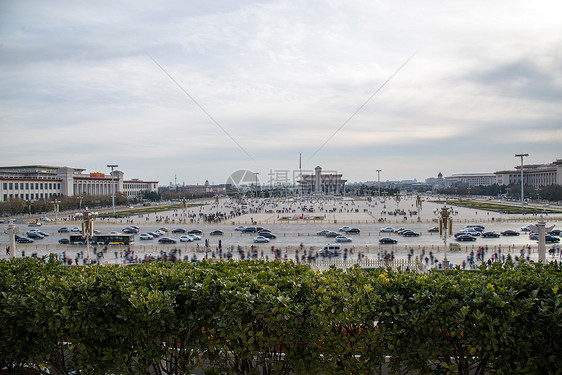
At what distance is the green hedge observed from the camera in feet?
18.3

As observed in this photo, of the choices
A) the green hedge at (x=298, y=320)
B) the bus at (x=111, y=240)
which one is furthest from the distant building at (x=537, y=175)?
the green hedge at (x=298, y=320)

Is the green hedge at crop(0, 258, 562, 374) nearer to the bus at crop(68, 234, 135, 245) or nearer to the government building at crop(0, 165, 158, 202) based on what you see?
the bus at crop(68, 234, 135, 245)

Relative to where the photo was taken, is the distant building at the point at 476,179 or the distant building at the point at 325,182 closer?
the distant building at the point at 325,182

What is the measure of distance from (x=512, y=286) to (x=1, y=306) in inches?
344

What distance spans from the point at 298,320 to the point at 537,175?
12020 cm

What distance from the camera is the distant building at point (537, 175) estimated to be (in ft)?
287

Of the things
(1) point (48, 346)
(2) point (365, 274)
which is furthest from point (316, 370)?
(1) point (48, 346)

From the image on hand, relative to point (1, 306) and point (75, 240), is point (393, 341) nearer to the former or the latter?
point (1, 306)

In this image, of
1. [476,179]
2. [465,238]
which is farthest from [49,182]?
[476,179]

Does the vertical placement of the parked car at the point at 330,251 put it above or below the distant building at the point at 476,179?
below

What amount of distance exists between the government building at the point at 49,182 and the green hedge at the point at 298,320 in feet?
177

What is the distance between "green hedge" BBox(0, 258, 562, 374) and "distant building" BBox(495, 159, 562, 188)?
10095 centimetres

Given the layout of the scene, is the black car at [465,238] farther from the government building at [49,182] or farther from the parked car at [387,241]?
the government building at [49,182]

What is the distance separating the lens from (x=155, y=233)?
33750 millimetres
